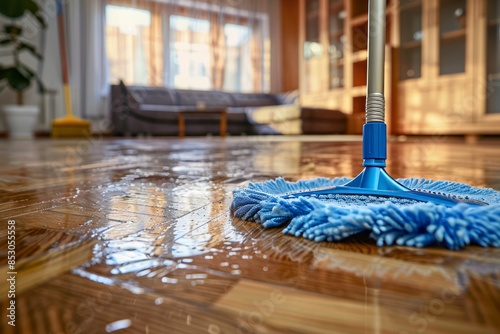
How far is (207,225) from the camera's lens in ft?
1.12

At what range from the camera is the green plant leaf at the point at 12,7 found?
353 centimetres

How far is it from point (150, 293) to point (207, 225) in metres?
0.15

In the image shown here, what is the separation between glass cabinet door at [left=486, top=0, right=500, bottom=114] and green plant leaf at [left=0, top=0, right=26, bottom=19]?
3550mm

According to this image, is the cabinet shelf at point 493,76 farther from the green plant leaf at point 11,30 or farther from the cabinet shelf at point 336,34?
the green plant leaf at point 11,30

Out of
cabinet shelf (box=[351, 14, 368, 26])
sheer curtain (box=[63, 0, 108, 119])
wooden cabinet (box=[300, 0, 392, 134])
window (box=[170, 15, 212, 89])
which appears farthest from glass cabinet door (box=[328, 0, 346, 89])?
sheer curtain (box=[63, 0, 108, 119])

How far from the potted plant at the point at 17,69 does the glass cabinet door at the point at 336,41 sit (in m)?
2.64

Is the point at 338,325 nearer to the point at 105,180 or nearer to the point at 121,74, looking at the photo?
the point at 105,180

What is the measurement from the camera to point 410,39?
3.42 meters

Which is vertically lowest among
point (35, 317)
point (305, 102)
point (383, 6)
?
point (35, 317)

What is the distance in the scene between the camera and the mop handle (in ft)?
1.18

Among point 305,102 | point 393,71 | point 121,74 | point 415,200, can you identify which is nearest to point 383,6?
point 415,200

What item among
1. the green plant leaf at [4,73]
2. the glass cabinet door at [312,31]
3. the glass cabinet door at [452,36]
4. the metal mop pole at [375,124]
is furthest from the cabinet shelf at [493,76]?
the green plant leaf at [4,73]

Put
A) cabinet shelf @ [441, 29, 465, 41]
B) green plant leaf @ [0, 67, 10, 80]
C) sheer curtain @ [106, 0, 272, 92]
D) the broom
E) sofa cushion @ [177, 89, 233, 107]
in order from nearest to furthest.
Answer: cabinet shelf @ [441, 29, 465, 41] → green plant leaf @ [0, 67, 10, 80] → the broom → sheer curtain @ [106, 0, 272, 92] → sofa cushion @ [177, 89, 233, 107]

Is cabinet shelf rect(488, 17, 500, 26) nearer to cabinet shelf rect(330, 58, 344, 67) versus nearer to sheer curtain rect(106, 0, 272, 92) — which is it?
Answer: cabinet shelf rect(330, 58, 344, 67)
